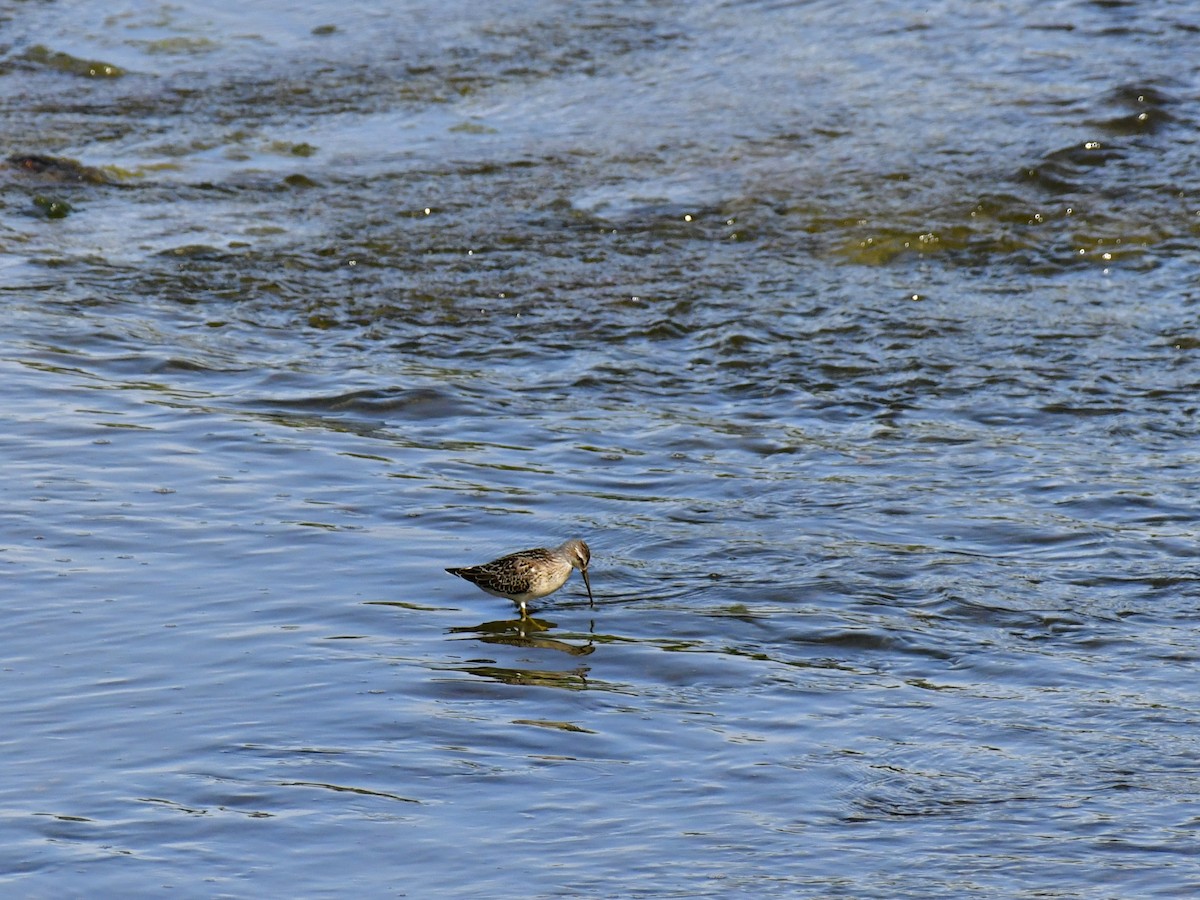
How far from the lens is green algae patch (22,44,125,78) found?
51.4 feet

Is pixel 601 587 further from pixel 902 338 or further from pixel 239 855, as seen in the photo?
pixel 902 338

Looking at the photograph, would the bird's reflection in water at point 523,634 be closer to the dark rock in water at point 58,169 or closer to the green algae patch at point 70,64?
the dark rock in water at point 58,169

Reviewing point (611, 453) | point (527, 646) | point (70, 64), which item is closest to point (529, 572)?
point (527, 646)

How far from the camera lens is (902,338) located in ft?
33.8

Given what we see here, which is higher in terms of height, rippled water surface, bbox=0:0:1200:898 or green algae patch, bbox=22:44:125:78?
green algae patch, bbox=22:44:125:78

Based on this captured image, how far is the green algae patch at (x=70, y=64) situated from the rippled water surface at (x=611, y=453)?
77mm

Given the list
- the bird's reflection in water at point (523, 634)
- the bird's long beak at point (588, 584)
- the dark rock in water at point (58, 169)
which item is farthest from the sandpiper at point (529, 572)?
the dark rock in water at point (58, 169)

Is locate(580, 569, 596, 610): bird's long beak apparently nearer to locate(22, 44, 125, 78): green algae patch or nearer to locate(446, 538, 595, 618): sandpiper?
locate(446, 538, 595, 618): sandpiper

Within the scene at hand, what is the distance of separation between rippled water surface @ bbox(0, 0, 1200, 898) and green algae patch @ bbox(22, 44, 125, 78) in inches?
3.0

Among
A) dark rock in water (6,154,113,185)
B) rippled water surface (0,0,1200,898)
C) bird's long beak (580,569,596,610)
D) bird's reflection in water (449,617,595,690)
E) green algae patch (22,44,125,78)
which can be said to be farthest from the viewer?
green algae patch (22,44,125,78)

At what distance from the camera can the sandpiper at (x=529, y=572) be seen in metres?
6.70

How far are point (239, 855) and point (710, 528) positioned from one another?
127 inches

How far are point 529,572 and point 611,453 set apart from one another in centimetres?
216

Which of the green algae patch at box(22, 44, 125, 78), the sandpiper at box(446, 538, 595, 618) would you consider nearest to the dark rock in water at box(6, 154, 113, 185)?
the green algae patch at box(22, 44, 125, 78)
